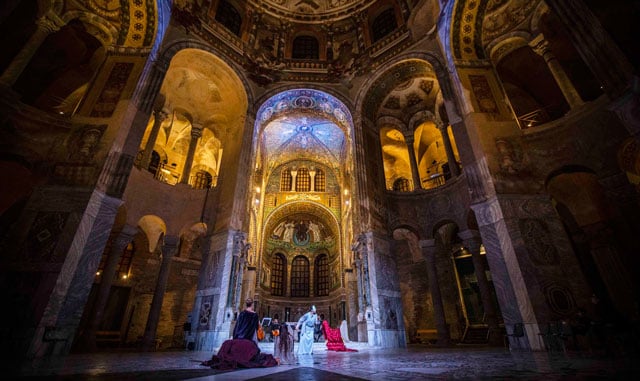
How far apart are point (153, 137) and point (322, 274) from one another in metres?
15.0

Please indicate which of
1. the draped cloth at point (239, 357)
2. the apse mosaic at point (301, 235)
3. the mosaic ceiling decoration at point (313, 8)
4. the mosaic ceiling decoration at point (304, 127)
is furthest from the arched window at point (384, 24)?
the draped cloth at point (239, 357)

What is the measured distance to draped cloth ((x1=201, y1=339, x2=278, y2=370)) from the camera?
13.2 ft

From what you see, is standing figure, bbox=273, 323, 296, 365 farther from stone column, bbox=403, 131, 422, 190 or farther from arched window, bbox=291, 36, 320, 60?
arched window, bbox=291, 36, 320, 60

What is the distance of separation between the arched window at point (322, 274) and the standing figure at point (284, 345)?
16242 mm

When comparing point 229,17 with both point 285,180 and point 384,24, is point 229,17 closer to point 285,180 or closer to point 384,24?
point 384,24

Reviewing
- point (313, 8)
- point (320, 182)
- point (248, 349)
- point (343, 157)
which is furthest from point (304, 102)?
point (248, 349)

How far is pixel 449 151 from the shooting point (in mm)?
12430

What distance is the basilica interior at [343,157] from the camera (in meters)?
6.47

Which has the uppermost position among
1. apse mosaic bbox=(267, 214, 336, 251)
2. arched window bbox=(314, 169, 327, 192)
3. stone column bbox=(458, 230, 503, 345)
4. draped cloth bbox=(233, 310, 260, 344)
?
arched window bbox=(314, 169, 327, 192)

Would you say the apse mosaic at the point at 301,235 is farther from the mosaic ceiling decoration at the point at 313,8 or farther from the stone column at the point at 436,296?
the mosaic ceiling decoration at the point at 313,8

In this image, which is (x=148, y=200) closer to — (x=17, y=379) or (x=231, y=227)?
(x=231, y=227)

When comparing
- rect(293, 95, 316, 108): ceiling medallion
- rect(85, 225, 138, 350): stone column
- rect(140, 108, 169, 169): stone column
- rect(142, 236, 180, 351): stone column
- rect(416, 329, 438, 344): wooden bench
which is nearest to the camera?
rect(85, 225, 138, 350): stone column

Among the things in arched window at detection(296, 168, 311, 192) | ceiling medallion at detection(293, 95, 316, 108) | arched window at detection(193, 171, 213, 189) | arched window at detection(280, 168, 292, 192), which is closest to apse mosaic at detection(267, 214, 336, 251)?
→ arched window at detection(296, 168, 311, 192)

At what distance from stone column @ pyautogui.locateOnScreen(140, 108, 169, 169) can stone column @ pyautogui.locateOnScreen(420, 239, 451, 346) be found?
11.6 meters
